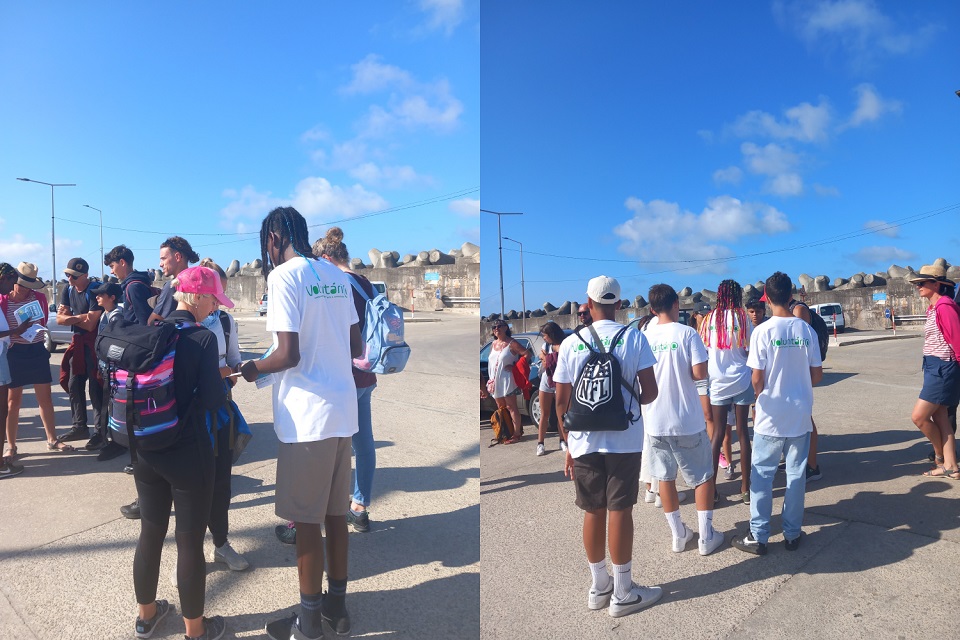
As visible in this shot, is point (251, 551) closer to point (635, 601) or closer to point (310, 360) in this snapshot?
point (310, 360)

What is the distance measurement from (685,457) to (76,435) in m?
6.15

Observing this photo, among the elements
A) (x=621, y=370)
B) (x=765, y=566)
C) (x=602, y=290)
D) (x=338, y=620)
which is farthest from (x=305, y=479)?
(x=765, y=566)

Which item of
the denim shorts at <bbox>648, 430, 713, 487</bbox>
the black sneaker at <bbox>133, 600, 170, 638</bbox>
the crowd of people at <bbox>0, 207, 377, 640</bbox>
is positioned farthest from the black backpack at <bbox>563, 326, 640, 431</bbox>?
the black sneaker at <bbox>133, 600, 170, 638</bbox>

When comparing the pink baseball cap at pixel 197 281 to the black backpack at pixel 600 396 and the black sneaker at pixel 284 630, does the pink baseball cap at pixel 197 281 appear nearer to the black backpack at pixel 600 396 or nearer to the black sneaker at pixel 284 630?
the black sneaker at pixel 284 630

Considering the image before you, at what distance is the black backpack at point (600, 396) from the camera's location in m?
3.50

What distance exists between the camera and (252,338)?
20.8 meters

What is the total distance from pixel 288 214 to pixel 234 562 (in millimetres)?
2095

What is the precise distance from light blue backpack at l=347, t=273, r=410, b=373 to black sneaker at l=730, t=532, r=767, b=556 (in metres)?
2.47

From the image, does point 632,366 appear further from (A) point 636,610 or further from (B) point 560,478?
(B) point 560,478

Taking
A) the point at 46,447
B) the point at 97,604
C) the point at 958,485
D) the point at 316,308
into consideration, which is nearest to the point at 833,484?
the point at 958,485

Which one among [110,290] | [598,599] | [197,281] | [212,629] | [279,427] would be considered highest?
[110,290]

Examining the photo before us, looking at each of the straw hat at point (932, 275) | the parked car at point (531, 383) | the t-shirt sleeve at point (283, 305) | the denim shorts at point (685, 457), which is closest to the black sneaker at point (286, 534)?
the t-shirt sleeve at point (283, 305)

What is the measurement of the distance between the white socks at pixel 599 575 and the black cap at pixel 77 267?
5522 mm

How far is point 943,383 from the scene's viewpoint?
557cm
